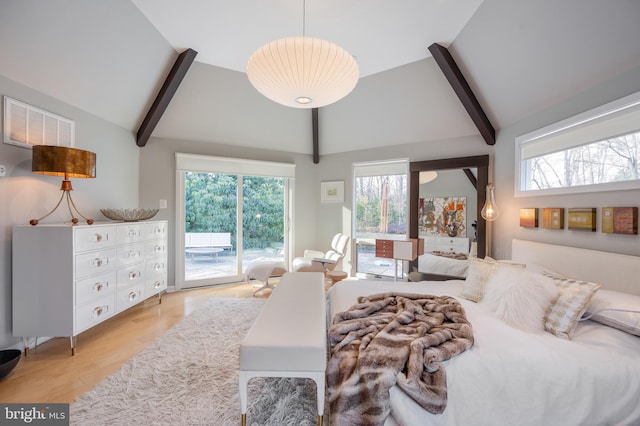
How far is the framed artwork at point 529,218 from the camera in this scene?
271 cm

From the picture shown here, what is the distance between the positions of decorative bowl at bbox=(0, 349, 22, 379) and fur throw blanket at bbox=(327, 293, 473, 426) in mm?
2384

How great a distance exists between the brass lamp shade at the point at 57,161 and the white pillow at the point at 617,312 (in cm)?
400

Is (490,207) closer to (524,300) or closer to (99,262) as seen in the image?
(524,300)

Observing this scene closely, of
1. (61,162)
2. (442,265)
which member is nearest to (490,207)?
(442,265)

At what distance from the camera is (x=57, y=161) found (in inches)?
87.4

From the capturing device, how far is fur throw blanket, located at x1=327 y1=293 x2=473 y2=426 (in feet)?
3.97

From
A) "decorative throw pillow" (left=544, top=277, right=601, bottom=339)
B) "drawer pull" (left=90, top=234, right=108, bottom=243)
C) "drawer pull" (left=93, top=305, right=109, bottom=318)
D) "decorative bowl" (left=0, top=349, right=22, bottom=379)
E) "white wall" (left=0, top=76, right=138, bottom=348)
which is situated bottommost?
"decorative bowl" (left=0, top=349, right=22, bottom=379)

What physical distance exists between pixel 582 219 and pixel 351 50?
281 cm

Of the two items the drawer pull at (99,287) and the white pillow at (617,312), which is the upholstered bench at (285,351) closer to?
the white pillow at (617,312)

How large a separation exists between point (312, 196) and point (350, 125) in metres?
1.54

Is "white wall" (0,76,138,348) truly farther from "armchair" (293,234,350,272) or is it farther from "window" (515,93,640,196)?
"window" (515,93,640,196)

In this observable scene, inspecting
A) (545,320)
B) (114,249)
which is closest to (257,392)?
(545,320)

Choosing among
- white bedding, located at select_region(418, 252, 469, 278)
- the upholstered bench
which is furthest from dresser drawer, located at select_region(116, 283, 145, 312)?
white bedding, located at select_region(418, 252, 469, 278)

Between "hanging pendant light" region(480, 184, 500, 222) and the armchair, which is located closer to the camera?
"hanging pendant light" region(480, 184, 500, 222)
